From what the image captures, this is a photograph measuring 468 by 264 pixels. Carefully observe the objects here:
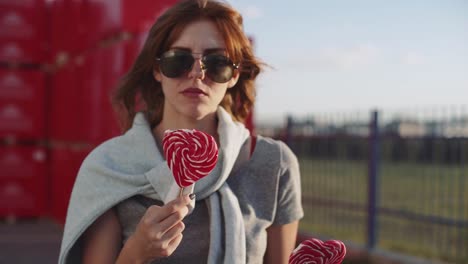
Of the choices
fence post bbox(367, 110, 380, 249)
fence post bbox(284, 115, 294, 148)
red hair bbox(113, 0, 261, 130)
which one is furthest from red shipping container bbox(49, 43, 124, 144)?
red hair bbox(113, 0, 261, 130)

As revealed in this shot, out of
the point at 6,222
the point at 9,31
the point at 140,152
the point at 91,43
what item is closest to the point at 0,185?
the point at 6,222

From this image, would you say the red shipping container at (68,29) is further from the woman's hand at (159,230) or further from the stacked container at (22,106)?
the woman's hand at (159,230)

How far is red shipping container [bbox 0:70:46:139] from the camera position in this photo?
9.05 metres

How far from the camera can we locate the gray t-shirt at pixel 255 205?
7.43ft

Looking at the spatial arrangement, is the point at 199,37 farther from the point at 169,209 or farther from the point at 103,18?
the point at 103,18

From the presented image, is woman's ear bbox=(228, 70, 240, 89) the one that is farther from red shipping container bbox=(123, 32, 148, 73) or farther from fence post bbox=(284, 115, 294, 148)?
fence post bbox=(284, 115, 294, 148)

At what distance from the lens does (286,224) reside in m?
2.45

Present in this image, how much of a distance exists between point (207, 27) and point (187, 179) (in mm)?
606

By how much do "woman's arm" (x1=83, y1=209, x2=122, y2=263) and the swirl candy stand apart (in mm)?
416

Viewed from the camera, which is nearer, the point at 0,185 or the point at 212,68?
the point at 212,68

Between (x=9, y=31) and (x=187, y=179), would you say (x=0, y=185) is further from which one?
(x=187, y=179)

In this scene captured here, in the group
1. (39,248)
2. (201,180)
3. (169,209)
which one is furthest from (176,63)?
(39,248)

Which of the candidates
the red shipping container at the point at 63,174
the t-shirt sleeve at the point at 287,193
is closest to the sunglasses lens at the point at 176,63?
the t-shirt sleeve at the point at 287,193

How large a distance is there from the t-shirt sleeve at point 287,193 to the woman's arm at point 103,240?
55 cm
